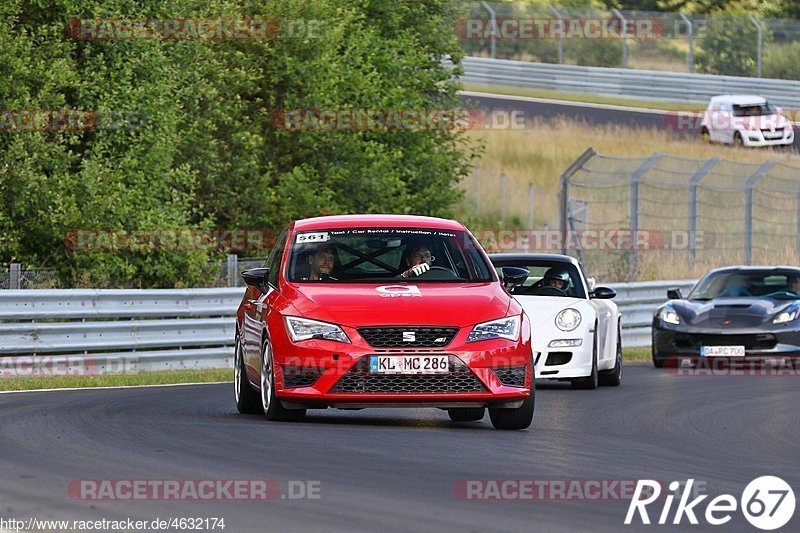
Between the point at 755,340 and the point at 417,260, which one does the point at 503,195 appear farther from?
the point at 417,260

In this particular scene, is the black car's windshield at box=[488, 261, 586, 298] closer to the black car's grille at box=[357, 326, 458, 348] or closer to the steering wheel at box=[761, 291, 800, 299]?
the steering wheel at box=[761, 291, 800, 299]

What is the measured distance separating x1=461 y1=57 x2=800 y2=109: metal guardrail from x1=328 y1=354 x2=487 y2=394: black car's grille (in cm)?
4208

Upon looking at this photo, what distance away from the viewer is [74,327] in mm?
19453

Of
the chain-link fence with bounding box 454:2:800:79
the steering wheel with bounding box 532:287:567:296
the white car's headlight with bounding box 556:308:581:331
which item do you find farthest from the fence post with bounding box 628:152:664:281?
the chain-link fence with bounding box 454:2:800:79

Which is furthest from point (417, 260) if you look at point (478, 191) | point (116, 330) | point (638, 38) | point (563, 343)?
point (638, 38)

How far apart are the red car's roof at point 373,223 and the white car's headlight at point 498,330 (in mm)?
1449

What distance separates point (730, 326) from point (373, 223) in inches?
349

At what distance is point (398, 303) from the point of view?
11867mm

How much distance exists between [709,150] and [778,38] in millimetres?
16744

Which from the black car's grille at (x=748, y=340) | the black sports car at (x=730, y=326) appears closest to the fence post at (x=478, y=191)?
the black sports car at (x=730, y=326)

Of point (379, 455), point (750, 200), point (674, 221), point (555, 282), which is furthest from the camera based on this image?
point (674, 221)

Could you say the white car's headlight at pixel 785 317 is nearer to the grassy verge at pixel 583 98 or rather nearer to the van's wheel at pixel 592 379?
the van's wheel at pixel 592 379

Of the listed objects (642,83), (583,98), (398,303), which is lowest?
(398,303)

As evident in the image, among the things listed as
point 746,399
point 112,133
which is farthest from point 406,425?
point 112,133
